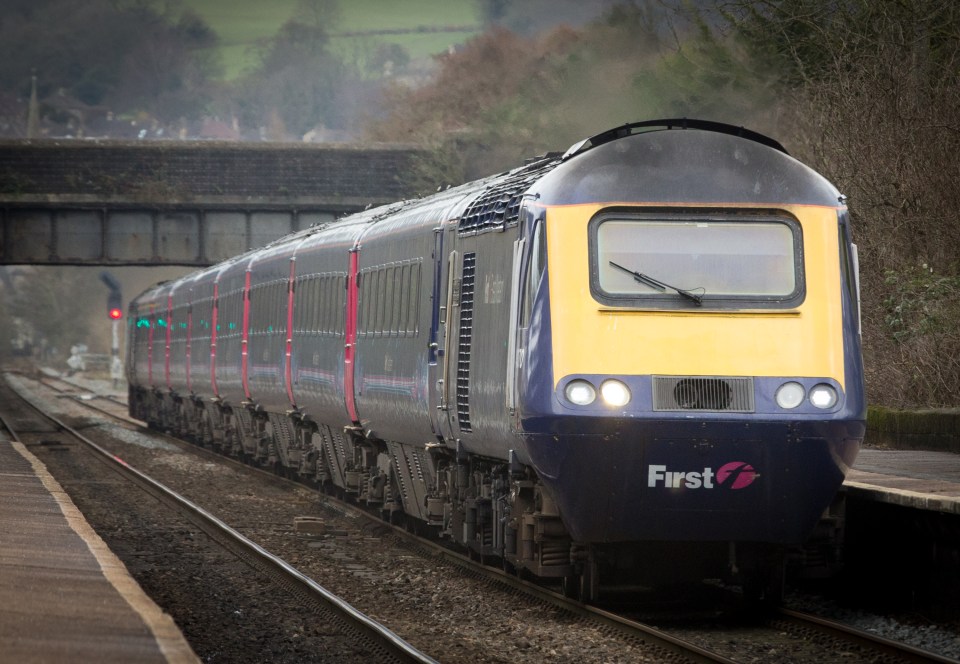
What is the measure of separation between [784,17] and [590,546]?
20.4 metres

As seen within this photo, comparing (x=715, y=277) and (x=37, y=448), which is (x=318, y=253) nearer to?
(x=715, y=277)

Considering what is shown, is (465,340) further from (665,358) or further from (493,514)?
(665,358)

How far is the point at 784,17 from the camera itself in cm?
2983

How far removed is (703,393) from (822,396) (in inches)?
29.5

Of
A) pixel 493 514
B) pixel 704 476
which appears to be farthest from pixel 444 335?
pixel 704 476

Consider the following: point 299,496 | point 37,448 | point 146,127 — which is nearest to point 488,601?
point 299,496

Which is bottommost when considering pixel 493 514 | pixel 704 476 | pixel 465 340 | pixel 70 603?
pixel 70 603

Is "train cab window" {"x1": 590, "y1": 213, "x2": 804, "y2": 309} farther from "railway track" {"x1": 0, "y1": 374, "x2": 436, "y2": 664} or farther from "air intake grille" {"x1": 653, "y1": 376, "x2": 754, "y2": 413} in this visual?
"railway track" {"x1": 0, "y1": 374, "x2": 436, "y2": 664}

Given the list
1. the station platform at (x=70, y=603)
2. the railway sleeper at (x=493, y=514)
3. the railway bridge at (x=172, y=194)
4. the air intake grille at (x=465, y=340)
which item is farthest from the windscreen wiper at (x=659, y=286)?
the railway bridge at (x=172, y=194)

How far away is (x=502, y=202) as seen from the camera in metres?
12.0

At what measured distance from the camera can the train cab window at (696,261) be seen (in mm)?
10641

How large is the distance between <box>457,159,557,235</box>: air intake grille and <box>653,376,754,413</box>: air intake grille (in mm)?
1625

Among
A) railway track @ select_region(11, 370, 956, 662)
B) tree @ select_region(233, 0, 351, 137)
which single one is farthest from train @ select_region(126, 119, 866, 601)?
tree @ select_region(233, 0, 351, 137)

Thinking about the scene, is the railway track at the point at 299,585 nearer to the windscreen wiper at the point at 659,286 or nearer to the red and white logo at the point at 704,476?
the red and white logo at the point at 704,476
